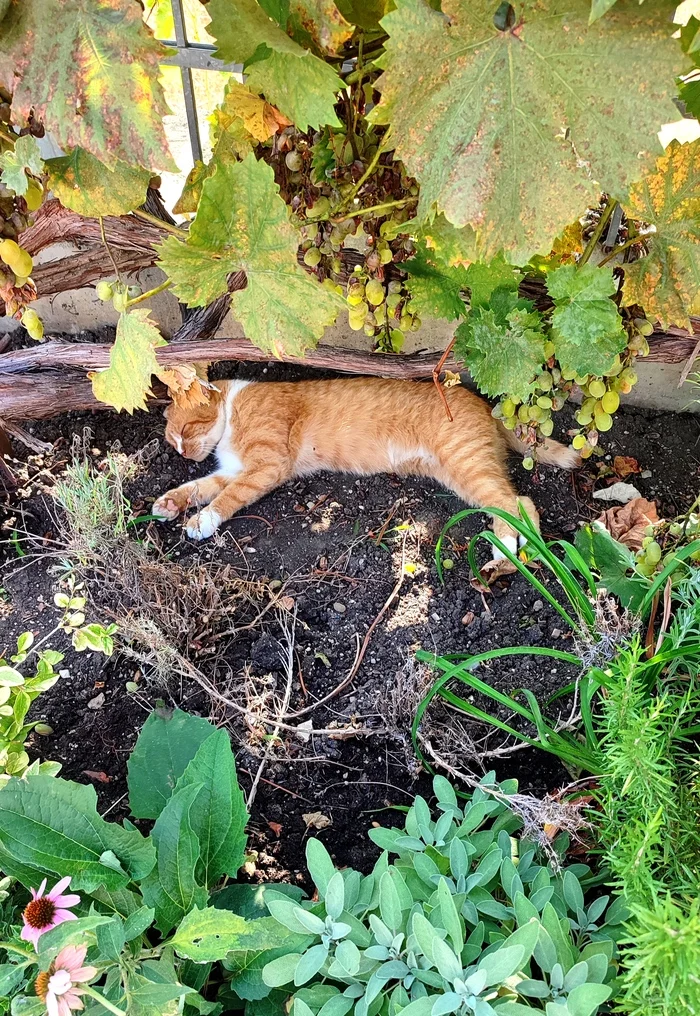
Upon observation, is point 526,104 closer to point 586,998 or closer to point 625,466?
point 586,998

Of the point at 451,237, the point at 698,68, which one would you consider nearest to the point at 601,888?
the point at 451,237

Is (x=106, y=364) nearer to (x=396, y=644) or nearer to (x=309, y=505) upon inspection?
(x=309, y=505)

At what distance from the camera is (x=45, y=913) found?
85cm

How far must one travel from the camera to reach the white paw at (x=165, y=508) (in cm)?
196

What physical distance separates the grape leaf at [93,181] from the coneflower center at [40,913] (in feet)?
3.18

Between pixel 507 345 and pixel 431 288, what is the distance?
0.71ft

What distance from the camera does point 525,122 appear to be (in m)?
0.81

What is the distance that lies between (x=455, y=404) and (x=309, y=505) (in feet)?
1.91

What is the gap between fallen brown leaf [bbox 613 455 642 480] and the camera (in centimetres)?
195

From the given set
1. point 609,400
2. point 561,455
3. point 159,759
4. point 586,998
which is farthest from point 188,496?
point 586,998

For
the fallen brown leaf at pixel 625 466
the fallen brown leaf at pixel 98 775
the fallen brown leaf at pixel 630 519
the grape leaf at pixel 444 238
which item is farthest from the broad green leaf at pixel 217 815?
the fallen brown leaf at pixel 625 466

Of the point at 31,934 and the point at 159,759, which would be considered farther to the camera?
the point at 159,759

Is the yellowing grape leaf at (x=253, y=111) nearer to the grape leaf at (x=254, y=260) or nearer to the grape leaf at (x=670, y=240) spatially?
the grape leaf at (x=254, y=260)

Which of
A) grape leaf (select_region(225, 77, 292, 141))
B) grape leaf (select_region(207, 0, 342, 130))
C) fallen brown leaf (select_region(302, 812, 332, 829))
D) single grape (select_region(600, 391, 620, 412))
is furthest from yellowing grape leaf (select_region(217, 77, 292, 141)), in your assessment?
fallen brown leaf (select_region(302, 812, 332, 829))
